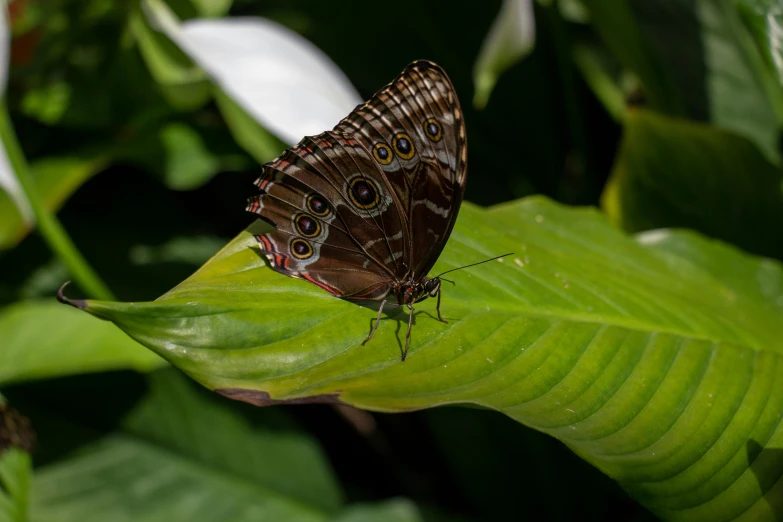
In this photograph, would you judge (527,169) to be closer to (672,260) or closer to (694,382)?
(672,260)

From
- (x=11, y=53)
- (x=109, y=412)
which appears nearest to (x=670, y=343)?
(x=109, y=412)

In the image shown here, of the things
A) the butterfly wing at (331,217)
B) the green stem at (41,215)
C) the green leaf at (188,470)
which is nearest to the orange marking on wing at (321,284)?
the butterfly wing at (331,217)

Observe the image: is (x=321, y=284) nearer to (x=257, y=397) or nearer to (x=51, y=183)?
(x=257, y=397)

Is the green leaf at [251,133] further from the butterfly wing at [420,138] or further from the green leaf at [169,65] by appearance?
the butterfly wing at [420,138]

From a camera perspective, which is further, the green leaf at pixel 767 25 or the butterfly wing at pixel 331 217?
the green leaf at pixel 767 25

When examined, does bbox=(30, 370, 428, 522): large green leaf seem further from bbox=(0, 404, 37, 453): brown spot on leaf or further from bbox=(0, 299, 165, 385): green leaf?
bbox=(0, 404, 37, 453): brown spot on leaf

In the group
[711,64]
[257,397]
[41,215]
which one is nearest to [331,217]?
[257,397]

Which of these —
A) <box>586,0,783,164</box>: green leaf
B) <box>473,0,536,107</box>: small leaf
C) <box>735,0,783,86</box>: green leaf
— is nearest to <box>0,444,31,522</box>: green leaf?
<box>473,0,536,107</box>: small leaf
